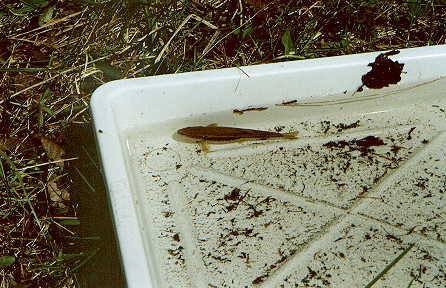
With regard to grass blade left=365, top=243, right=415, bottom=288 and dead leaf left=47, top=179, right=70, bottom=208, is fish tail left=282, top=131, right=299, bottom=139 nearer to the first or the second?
grass blade left=365, top=243, right=415, bottom=288

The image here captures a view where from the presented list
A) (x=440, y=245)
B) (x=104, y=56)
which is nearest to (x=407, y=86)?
(x=440, y=245)

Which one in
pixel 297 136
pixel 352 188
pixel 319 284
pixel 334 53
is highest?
pixel 334 53

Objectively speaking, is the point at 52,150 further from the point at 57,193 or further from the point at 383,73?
the point at 383,73

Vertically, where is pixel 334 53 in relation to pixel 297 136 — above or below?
above

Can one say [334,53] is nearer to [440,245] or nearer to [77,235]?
[440,245]

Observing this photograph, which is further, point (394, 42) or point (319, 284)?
point (394, 42)

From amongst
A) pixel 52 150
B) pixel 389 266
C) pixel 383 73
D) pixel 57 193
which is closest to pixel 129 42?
pixel 52 150
